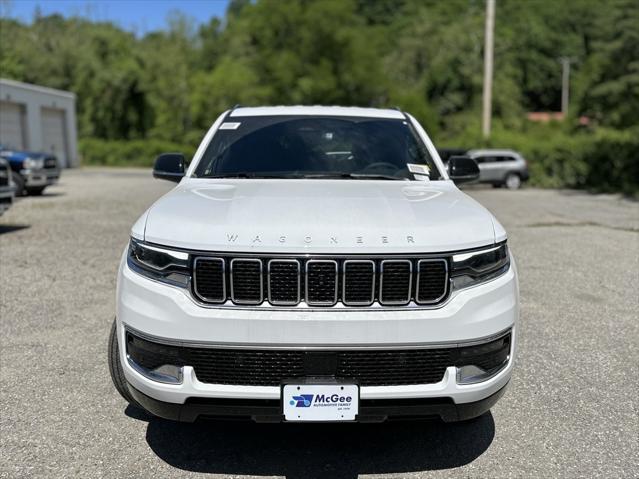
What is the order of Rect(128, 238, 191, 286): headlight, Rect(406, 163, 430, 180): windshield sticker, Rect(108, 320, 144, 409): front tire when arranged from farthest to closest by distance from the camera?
1. Rect(406, 163, 430, 180): windshield sticker
2. Rect(108, 320, 144, 409): front tire
3. Rect(128, 238, 191, 286): headlight

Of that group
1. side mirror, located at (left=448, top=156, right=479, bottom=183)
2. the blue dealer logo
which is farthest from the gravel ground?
side mirror, located at (left=448, top=156, right=479, bottom=183)

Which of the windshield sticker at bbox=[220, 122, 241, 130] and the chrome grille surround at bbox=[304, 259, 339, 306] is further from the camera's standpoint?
the windshield sticker at bbox=[220, 122, 241, 130]

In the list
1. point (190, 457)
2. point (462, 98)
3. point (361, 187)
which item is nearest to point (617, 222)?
point (361, 187)

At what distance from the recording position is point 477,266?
2.86m

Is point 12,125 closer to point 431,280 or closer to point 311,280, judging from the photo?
point 311,280

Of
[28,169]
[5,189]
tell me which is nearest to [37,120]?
[28,169]

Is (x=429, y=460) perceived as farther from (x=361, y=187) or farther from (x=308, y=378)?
(x=361, y=187)

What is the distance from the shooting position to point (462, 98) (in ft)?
187

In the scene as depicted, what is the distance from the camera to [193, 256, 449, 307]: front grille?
2.69 m

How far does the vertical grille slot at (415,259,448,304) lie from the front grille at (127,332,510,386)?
0.23 metres

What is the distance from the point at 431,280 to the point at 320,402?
28.5 inches

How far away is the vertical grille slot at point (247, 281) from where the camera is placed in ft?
8.83

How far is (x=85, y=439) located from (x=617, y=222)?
12987 mm

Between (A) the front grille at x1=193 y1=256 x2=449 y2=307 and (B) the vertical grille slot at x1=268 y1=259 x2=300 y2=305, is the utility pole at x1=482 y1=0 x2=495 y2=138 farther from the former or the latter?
(B) the vertical grille slot at x1=268 y1=259 x2=300 y2=305
